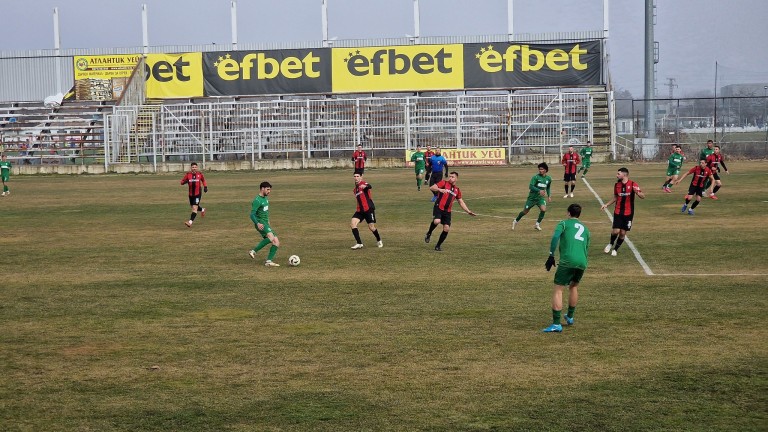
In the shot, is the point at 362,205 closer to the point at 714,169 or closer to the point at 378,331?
the point at 378,331

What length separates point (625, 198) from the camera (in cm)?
2311

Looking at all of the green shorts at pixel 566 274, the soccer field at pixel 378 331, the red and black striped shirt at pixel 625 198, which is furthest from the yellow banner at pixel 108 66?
the green shorts at pixel 566 274

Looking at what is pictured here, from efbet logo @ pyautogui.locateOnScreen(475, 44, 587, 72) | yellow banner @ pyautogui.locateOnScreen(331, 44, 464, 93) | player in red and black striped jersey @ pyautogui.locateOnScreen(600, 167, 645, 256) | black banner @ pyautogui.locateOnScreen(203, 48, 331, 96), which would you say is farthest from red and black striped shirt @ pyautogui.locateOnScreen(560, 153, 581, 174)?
black banner @ pyautogui.locateOnScreen(203, 48, 331, 96)

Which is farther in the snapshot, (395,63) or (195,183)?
(395,63)

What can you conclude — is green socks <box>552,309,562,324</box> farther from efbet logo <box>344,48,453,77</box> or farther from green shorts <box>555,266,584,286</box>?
efbet logo <box>344,48,453,77</box>

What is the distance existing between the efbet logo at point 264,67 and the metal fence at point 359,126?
358 centimetres

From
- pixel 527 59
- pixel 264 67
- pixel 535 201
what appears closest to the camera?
pixel 535 201

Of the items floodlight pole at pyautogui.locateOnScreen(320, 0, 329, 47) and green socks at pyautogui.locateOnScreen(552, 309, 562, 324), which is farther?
floodlight pole at pyautogui.locateOnScreen(320, 0, 329, 47)

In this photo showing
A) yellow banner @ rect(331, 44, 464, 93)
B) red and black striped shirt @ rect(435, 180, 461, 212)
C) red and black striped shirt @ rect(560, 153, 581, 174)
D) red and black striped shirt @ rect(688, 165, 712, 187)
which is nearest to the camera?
red and black striped shirt @ rect(435, 180, 461, 212)

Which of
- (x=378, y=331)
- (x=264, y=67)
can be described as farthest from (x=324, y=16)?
(x=378, y=331)

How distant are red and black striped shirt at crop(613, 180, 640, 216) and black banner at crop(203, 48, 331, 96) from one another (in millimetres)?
48186

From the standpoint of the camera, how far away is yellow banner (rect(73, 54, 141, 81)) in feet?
231

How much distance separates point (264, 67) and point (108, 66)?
35.7 ft

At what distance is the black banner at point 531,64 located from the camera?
68125mm
